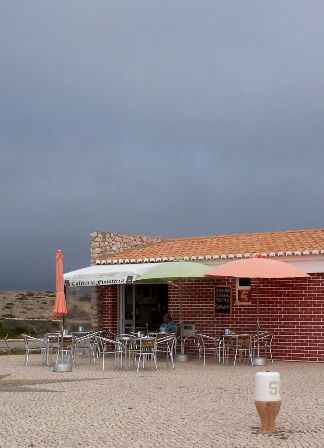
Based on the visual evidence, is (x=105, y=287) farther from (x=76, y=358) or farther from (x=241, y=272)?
(x=241, y=272)

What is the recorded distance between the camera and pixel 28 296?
2414 inches

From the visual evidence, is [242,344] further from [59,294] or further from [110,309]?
[110,309]

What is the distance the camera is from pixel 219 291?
19594 millimetres

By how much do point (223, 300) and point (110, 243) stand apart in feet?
16.5

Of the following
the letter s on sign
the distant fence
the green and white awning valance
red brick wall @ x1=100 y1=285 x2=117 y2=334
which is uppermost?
the green and white awning valance

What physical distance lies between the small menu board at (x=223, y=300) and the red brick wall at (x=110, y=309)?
367 cm

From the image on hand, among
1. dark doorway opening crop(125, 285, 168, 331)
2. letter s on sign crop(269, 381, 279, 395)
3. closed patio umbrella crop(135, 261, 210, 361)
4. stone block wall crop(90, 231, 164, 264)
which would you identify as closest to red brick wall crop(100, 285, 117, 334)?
dark doorway opening crop(125, 285, 168, 331)

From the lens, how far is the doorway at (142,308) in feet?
72.8

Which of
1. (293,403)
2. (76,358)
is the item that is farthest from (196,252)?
(293,403)

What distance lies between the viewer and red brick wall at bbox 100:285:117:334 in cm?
2202

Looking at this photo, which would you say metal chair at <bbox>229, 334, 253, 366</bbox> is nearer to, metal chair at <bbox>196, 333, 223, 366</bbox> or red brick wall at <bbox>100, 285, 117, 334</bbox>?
metal chair at <bbox>196, 333, 223, 366</bbox>

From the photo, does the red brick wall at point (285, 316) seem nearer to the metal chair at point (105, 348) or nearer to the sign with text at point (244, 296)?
the sign with text at point (244, 296)

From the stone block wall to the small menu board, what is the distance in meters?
3.92

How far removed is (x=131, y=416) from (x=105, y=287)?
1276 centimetres
